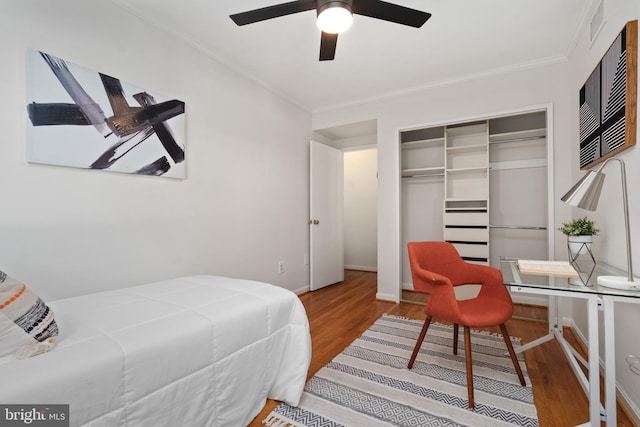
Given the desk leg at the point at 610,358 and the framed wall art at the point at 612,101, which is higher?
the framed wall art at the point at 612,101

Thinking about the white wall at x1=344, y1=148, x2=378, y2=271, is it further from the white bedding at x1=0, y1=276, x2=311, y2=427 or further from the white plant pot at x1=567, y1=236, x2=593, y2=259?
the white bedding at x1=0, y1=276, x2=311, y2=427

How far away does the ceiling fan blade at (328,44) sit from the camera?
1.89 metres

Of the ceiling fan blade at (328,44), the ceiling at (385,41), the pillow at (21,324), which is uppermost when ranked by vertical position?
the ceiling at (385,41)

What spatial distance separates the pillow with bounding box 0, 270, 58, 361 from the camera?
92 cm

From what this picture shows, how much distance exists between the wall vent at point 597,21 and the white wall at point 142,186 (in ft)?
9.22

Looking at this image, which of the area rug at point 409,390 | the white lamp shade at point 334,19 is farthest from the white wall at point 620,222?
the white lamp shade at point 334,19

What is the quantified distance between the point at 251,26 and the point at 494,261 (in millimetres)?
3587

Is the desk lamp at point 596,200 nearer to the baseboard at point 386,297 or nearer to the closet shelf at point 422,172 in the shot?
the closet shelf at point 422,172

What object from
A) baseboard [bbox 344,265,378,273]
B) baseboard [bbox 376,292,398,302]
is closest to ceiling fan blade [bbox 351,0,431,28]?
baseboard [bbox 376,292,398,302]

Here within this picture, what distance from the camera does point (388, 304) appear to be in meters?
3.41

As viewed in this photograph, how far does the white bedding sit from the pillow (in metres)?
0.05

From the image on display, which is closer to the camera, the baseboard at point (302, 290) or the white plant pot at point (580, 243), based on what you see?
the white plant pot at point (580, 243)

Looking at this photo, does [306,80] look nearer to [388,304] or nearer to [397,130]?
[397,130]

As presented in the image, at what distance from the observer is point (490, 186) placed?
138 inches
